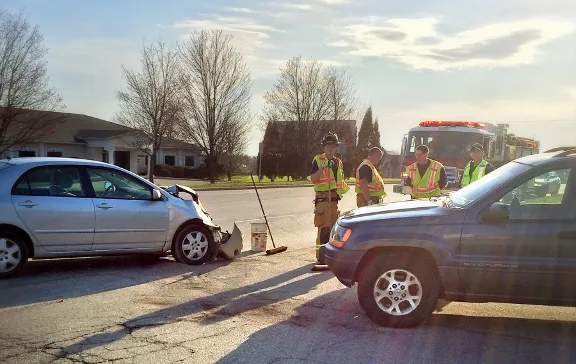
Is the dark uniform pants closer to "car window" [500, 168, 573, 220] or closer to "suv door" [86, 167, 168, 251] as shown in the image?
"suv door" [86, 167, 168, 251]

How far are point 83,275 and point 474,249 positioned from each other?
515cm

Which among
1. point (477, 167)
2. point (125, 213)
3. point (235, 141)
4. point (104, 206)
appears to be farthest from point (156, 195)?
point (235, 141)

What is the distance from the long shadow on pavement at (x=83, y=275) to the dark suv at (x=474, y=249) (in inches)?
120

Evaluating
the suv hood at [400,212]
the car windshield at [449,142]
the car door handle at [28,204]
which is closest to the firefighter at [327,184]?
the suv hood at [400,212]

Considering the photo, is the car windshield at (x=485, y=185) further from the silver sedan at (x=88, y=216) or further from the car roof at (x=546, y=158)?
the silver sedan at (x=88, y=216)

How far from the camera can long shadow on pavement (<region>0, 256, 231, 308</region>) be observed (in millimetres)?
6887

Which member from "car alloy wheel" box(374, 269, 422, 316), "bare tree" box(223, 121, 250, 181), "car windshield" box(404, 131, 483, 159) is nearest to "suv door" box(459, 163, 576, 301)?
"car alloy wheel" box(374, 269, 422, 316)

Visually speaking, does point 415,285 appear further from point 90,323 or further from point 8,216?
point 8,216

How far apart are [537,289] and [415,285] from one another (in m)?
1.09

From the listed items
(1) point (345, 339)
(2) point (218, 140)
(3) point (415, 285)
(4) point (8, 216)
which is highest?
(2) point (218, 140)

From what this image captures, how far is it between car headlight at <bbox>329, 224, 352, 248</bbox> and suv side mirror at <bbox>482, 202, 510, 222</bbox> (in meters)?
1.33

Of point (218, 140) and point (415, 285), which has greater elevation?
point (218, 140)

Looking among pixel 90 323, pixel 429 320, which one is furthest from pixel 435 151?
pixel 90 323

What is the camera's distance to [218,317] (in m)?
6.04
